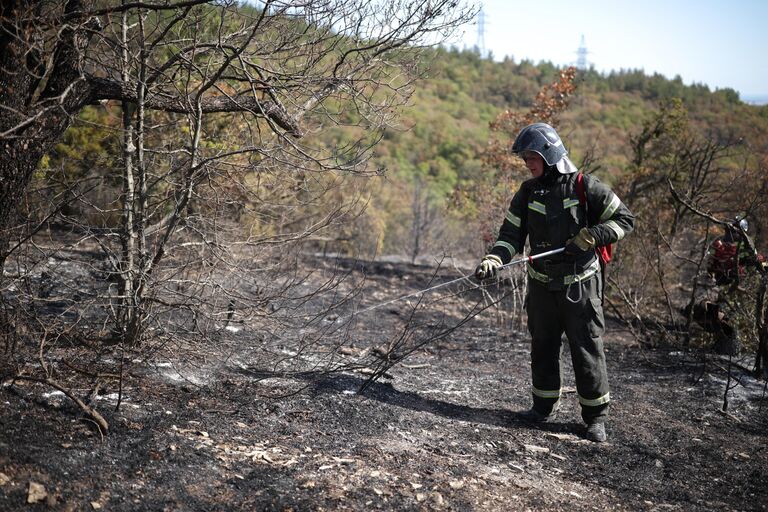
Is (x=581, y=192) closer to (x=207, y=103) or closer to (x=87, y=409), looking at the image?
(x=207, y=103)

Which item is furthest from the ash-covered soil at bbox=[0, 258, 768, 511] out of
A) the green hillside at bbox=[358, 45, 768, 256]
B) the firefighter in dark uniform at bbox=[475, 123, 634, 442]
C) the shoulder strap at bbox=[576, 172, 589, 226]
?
the green hillside at bbox=[358, 45, 768, 256]

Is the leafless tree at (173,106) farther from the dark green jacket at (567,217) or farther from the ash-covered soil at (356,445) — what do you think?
the dark green jacket at (567,217)

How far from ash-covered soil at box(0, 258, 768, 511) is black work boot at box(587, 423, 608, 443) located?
0.08 meters

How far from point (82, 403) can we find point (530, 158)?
3.16m

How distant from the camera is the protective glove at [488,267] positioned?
4480 millimetres

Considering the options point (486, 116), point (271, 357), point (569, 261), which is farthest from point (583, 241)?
point (486, 116)

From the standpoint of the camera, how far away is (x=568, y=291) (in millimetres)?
4512

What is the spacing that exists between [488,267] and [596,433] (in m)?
1.34

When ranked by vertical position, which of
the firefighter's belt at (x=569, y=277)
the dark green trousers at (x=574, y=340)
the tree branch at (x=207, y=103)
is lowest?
the dark green trousers at (x=574, y=340)

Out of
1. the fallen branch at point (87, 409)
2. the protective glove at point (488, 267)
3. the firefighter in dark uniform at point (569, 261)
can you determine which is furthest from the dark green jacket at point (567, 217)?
the fallen branch at point (87, 409)

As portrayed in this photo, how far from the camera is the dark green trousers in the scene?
4500 mm

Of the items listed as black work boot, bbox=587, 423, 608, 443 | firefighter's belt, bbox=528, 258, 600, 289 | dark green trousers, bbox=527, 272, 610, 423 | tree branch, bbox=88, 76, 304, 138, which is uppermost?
tree branch, bbox=88, 76, 304, 138

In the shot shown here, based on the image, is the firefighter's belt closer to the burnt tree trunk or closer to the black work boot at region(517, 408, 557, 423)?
the black work boot at region(517, 408, 557, 423)

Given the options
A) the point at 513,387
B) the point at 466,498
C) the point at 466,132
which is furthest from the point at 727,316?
the point at 466,132
